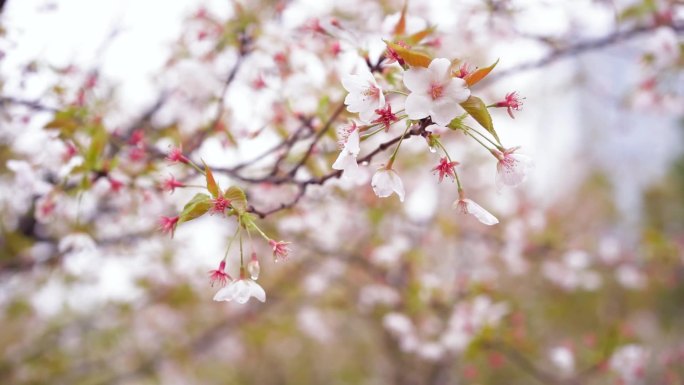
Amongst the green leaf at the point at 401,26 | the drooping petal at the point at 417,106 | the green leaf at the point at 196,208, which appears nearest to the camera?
the drooping petal at the point at 417,106

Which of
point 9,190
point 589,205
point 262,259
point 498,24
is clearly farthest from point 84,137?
point 589,205

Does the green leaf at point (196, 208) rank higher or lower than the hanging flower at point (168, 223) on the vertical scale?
higher

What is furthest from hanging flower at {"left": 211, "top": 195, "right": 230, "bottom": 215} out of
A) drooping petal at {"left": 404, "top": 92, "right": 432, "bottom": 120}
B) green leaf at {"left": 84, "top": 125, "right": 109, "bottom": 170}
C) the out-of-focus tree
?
green leaf at {"left": 84, "top": 125, "right": 109, "bottom": 170}

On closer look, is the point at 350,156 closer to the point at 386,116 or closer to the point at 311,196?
the point at 386,116

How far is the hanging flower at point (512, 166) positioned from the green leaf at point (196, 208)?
539mm

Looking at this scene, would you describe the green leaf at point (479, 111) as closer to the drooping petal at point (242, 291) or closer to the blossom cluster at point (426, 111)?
the blossom cluster at point (426, 111)

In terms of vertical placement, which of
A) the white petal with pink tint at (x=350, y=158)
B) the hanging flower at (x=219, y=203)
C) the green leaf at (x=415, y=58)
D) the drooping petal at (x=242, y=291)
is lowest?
the drooping petal at (x=242, y=291)

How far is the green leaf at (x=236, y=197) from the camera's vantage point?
0.94 meters

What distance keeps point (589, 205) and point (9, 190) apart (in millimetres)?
7695

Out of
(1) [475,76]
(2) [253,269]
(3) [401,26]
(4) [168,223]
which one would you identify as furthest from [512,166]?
(4) [168,223]

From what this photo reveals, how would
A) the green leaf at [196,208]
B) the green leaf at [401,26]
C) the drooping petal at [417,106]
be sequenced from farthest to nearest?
the green leaf at [401,26], the green leaf at [196,208], the drooping petal at [417,106]

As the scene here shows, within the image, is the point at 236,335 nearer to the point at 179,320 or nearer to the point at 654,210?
the point at 179,320

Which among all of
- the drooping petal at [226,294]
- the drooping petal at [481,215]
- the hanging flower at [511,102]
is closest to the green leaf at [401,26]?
the hanging flower at [511,102]

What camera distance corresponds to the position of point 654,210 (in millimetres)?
8984
